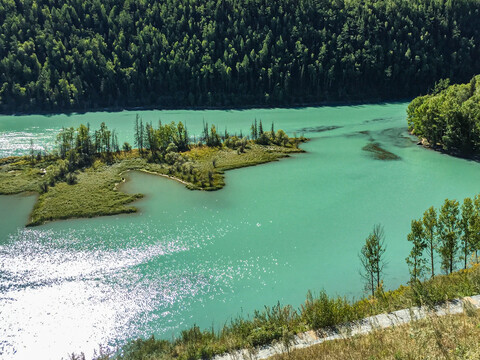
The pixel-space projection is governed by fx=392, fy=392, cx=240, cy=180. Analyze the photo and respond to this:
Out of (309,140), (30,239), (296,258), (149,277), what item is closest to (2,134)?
(30,239)

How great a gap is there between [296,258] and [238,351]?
743 inches

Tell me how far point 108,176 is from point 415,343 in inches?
1994

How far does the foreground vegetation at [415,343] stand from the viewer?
12.0m

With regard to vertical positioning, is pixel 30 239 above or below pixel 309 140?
below

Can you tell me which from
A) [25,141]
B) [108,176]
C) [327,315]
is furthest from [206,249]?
[25,141]

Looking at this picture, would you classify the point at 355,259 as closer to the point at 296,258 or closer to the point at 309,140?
the point at 296,258

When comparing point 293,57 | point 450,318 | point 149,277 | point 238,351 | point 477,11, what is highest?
point 477,11

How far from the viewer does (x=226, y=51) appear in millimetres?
137500

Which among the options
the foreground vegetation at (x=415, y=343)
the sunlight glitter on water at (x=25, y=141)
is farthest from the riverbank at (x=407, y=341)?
the sunlight glitter on water at (x=25, y=141)

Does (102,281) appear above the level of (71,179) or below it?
below

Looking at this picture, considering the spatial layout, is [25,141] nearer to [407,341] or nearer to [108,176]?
[108,176]

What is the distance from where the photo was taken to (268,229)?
131 feet

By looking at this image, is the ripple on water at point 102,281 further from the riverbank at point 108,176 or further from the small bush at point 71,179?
the small bush at point 71,179

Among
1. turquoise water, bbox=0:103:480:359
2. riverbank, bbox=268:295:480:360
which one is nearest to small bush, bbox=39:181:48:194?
turquoise water, bbox=0:103:480:359
